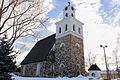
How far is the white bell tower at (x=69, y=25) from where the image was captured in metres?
29.1

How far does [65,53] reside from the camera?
27.8 metres

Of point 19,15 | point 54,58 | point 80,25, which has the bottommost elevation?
point 54,58

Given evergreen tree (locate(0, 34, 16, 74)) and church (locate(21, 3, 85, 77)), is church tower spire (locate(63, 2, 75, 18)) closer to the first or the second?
church (locate(21, 3, 85, 77))

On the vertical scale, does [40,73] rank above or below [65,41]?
below

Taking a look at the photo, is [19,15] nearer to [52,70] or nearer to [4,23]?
[4,23]

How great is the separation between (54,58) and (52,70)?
6.99 feet

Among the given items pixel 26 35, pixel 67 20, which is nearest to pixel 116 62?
pixel 67 20

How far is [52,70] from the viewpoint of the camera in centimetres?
2812

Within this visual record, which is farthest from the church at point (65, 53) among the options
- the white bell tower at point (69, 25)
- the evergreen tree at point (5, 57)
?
the evergreen tree at point (5, 57)

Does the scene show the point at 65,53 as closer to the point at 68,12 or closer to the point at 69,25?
the point at 69,25

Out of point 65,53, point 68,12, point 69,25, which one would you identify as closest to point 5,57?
point 65,53

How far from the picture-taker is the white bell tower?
29059mm

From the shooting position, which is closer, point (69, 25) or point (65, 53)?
point (65, 53)

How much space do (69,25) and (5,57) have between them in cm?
1920
